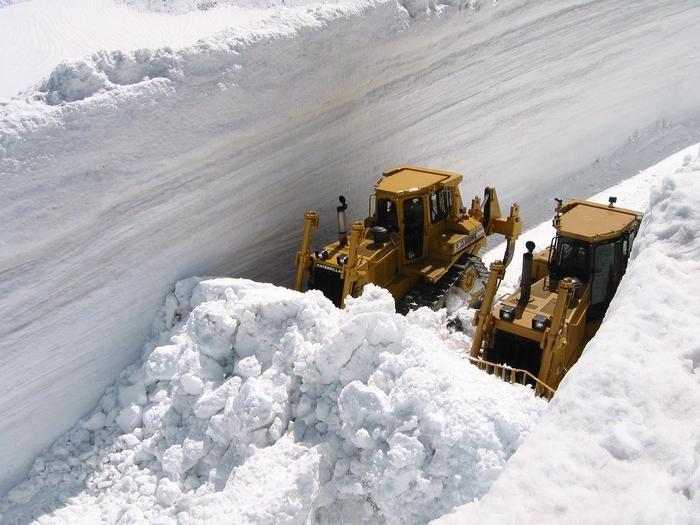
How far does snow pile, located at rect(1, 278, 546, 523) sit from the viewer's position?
4980mm

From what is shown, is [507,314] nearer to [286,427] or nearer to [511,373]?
[511,373]

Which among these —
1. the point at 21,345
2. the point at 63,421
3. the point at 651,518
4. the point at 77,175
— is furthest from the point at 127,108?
the point at 651,518

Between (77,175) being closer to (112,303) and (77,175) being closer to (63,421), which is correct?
(112,303)

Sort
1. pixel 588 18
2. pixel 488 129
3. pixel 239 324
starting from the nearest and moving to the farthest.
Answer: pixel 239 324 < pixel 488 129 < pixel 588 18

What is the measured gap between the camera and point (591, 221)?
25.0 ft

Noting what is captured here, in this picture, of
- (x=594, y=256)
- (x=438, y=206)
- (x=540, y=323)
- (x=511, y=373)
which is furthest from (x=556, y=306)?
(x=438, y=206)

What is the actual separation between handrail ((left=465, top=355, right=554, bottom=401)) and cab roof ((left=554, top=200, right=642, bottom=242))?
179cm

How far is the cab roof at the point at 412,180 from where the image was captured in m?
8.18

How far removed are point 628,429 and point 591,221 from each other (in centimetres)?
572

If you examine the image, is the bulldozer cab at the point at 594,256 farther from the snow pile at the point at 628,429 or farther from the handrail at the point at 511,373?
the snow pile at the point at 628,429

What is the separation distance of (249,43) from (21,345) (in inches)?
181

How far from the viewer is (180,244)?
7.80 meters

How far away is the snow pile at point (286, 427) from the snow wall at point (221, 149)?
822 millimetres

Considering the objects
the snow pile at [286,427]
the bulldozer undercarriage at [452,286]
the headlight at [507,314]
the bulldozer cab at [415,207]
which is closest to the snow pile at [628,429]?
the snow pile at [286,427]
